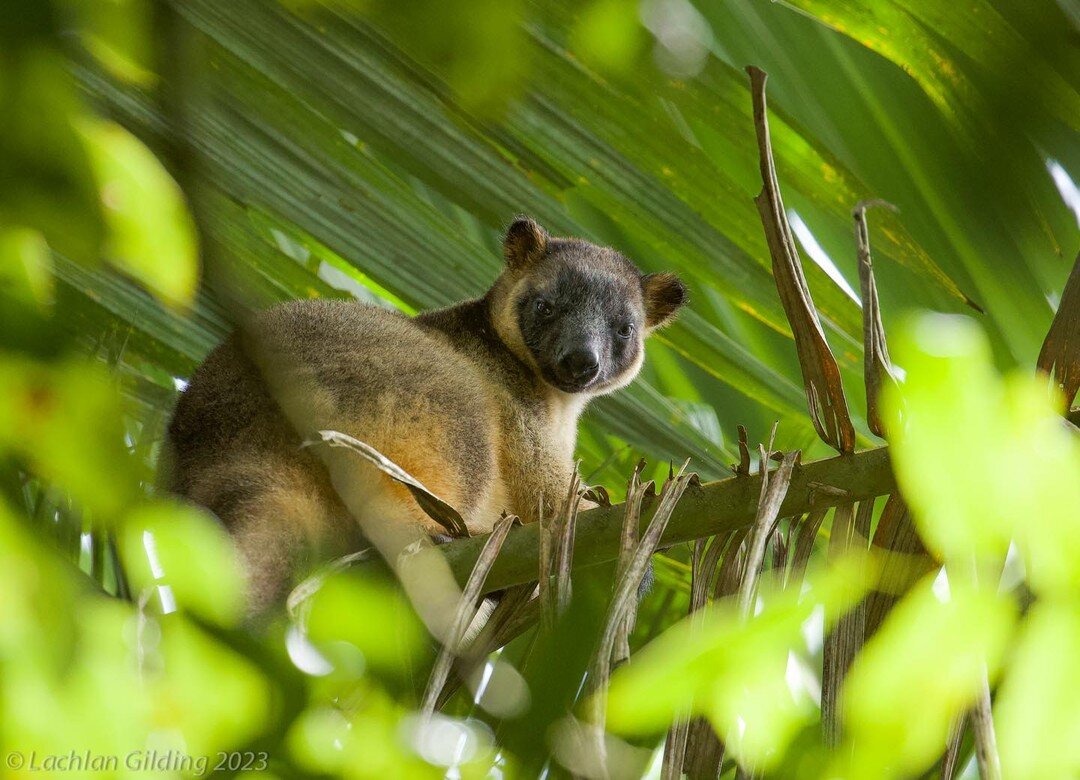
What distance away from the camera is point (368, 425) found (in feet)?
13.4

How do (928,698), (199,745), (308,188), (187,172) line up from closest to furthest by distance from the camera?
(928,698)
(187,172)
(199,745)
(308,188)

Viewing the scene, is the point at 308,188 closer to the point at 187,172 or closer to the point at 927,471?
the point at 187,172

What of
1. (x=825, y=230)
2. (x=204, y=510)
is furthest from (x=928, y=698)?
(x=204, y=510)

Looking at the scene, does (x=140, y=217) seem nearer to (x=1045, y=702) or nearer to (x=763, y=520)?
(x=763, y=520)

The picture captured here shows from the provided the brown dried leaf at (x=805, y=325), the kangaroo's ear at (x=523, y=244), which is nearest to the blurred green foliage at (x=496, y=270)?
the brown dried leaf at (x=805, y=325)

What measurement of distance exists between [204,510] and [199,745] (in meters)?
1.49

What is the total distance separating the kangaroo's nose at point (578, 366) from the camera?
559cm

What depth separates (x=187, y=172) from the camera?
1759mm

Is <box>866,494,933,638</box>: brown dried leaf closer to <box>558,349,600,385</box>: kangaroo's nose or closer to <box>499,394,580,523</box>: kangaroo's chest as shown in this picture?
<box>499,394,580,523</box>: kangaroo's chest

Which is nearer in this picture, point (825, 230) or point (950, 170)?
point (950, 170)

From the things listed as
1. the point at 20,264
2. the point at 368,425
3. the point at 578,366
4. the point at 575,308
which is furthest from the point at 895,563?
the point at 575,308

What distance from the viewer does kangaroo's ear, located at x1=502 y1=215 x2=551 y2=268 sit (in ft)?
21.6

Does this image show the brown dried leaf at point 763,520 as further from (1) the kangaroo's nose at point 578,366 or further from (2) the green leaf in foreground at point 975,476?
(1) the kangaroo's nose at point 578,366

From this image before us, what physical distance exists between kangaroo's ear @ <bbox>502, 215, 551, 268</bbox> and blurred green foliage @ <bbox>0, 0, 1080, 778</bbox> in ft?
7.72
